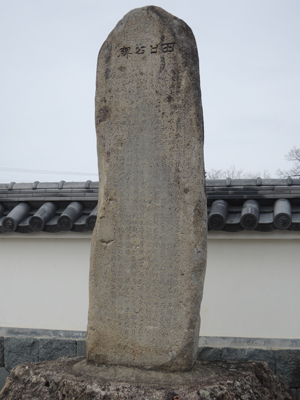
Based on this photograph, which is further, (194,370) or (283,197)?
(283,197)

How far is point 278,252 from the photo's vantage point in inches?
210

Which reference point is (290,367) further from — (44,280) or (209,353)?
(44,280)

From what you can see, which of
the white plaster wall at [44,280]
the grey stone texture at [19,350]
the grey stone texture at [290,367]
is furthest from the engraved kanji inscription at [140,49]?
the grey stone texture at [19,350]

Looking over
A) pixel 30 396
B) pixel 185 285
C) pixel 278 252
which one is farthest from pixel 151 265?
pixel 278 252

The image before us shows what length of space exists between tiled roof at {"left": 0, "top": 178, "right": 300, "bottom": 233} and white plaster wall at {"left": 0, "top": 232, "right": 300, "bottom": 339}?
0.24 metres

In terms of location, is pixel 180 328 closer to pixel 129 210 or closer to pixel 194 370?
pixel 194 370

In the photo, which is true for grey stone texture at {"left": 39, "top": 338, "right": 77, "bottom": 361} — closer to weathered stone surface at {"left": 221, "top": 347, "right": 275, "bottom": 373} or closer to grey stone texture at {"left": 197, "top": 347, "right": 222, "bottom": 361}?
grey stone texture at {"left": 197, "top": 347, "right": 222, "bottom": 361}

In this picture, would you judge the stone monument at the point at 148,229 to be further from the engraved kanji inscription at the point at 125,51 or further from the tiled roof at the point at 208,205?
the tiled roof at the point at 208,205

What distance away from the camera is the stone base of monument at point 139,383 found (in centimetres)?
272

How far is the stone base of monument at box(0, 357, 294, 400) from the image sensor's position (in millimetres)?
2717

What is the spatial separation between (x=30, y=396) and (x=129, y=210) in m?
1.49

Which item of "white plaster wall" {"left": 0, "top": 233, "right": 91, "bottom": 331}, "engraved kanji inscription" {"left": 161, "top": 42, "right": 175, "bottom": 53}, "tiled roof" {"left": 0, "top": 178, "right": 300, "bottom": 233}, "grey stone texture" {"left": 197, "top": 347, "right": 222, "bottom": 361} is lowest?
"grey stone texture" {"left": 197, "top": 347, "right": 222, "bottom": 361}

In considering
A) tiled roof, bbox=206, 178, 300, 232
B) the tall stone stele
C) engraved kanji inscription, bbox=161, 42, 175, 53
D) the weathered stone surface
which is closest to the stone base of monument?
the tall stone stele

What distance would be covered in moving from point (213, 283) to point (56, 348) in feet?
7.32
